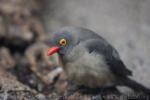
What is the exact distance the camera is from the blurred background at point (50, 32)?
7.34 m

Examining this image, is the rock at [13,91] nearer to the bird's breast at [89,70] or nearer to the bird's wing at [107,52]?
the bird's breast at [89,70]

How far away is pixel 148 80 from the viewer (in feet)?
23.2

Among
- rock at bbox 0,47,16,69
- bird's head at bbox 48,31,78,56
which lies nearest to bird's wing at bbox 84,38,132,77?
bird's head at bbox 48,31,78,56

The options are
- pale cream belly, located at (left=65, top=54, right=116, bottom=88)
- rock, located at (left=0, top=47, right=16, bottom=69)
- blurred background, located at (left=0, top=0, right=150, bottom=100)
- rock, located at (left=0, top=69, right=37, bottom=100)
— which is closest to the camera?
rock, located at (left=0, top=69, right=37, bottom=100)

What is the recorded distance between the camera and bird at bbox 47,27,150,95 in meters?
6.23

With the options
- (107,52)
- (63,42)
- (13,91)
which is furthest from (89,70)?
(13,91)

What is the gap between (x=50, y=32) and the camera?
347 inches

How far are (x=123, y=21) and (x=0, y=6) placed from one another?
2.40 m

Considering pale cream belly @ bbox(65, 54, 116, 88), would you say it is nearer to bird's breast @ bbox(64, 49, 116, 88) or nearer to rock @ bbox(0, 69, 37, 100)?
bird's breast @ bbox(64, 49, 116, 88)

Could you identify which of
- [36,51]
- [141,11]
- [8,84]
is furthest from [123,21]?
[8,84]

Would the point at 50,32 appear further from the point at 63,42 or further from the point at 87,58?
the point at 87,58

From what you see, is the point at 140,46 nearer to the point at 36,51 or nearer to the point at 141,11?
the point at 141,11

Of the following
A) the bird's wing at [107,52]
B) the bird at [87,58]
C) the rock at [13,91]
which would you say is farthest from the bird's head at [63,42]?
the rock at [13,91]

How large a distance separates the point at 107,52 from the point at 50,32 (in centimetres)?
262
